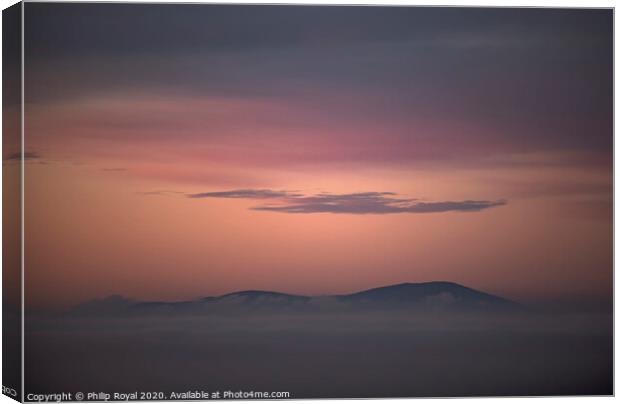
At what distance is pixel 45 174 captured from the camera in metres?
8.11

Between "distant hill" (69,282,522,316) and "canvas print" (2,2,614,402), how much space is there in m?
0.02

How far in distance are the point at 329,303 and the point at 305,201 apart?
0.77m

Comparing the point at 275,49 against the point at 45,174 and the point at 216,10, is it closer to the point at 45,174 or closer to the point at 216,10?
the point at 216,10

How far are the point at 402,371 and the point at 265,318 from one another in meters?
1.09

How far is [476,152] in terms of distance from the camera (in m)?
8.41

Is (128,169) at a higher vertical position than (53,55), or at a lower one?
lower

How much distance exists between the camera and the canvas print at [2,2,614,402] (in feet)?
26.7

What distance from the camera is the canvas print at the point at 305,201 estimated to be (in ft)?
26.7

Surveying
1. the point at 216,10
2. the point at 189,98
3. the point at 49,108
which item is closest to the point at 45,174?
the point at 49,108

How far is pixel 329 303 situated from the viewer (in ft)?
27.4

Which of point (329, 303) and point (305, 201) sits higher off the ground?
point (305, 201)

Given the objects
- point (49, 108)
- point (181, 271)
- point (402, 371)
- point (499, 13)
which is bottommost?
point (402, 371)

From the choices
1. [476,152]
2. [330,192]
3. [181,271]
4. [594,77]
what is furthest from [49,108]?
[594,77]

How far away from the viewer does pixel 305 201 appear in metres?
8.38
